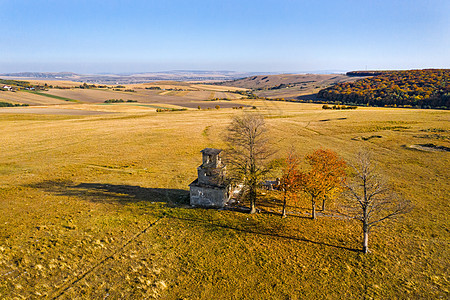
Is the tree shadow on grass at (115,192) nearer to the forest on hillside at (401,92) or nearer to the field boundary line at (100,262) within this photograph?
the field boundary line at (100,262)

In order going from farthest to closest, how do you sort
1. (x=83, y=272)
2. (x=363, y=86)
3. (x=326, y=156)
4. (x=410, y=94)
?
(x=363, y=86) < (x=410, y=94) < (x=326, y=156) < (x=83, y=272)

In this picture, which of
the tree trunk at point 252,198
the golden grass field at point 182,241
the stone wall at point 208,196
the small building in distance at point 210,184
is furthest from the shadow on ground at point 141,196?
the small building in distance at point 210,184

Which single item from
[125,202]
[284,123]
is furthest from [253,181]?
[284,123]

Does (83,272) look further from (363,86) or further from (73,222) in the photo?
(363,86)

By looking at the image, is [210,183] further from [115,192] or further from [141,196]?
[115,192]

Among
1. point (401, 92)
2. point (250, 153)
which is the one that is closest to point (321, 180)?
point (250, 153)

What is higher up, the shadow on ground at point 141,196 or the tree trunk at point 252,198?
the tree trunk at point 252,198
